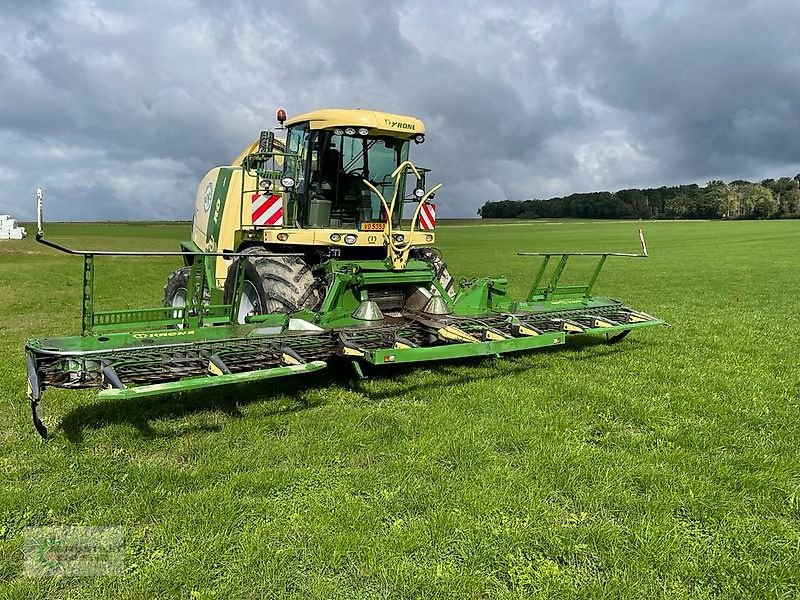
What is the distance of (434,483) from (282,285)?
11.5ft

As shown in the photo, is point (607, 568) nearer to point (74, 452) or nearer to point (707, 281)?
point (74, 452)

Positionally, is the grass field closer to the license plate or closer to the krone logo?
the license plate

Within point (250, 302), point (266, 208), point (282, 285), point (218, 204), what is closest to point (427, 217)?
point (266, 208)

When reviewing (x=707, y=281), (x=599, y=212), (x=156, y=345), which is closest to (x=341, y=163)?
(x=156, y=345)

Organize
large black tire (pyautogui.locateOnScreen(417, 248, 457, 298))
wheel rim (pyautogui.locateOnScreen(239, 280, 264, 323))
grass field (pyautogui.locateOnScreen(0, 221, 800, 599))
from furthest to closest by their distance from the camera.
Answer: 1. large black tire (pyautogui.locateOnScreen(417, 248, 457, 298))
2. wheel rim (pyautogui.locateOnScreen(239, 280, 264, 323))
3. grass field (pyautogui.locateOnScreen(0, 221, 800, 599))

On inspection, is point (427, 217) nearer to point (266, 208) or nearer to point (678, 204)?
point (266, 208)

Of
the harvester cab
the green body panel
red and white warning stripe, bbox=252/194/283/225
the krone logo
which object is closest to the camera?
the harvester cab

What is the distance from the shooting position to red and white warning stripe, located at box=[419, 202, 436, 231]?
Answer: 8.71 metres

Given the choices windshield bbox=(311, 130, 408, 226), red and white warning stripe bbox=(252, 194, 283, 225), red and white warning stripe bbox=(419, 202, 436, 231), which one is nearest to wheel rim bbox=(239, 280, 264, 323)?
red and white warning stripe bbox=(252, 194, 283, 225)

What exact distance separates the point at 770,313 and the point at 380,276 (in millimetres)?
9122

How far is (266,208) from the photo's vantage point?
8.05 metres

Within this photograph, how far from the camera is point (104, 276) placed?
21375mm

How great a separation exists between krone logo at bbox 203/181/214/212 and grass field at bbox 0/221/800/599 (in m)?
5.25

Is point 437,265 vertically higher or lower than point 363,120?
lower
